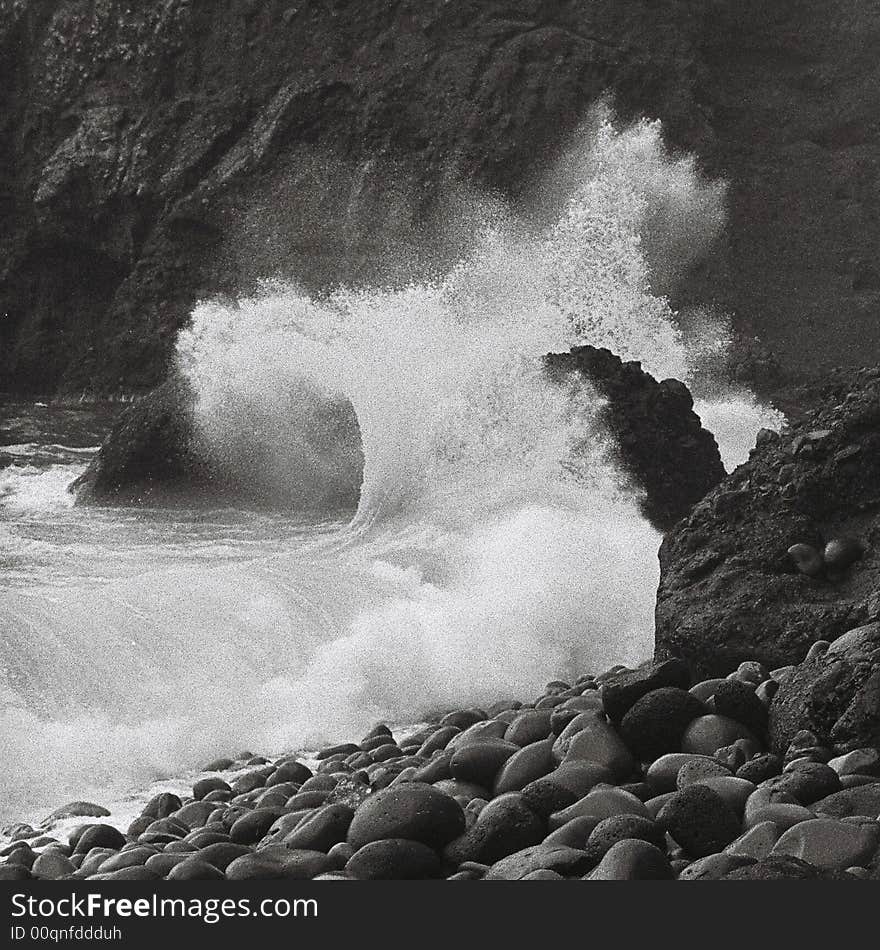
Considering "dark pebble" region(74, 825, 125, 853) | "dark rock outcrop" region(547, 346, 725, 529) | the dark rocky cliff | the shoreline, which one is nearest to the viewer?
the shoreline

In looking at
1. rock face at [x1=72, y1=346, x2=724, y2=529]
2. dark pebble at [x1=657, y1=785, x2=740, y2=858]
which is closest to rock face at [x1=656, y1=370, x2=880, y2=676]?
dark pebble at [x1=657, y1=785, x2=740, y2=858]

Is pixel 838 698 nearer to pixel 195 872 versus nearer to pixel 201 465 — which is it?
pixel 195 872

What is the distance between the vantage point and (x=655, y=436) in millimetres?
10273

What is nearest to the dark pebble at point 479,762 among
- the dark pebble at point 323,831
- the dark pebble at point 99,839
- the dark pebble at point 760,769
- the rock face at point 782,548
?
the dark pebble at point 323,831

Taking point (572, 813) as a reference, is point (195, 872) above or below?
below

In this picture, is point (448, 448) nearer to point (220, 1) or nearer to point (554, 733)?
point (554, 733)

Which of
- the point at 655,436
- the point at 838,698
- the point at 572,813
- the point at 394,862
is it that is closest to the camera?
the point at 394,862

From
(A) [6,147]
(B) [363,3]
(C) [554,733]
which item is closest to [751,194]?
(B) [363,3]

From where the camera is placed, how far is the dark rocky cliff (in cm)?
2497

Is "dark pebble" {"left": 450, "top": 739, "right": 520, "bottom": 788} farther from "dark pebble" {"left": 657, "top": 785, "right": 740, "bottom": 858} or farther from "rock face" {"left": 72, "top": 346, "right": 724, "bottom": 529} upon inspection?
"rock face" {"left": 72, "top": 346, "right": 724, "bottom": 529}

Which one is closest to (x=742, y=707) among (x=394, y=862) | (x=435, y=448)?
(x=394, y=862)

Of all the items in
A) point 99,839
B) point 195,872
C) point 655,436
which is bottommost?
point 99,839

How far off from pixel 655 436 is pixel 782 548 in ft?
15.6

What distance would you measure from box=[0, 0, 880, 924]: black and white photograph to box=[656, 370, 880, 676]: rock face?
2 centimetres
